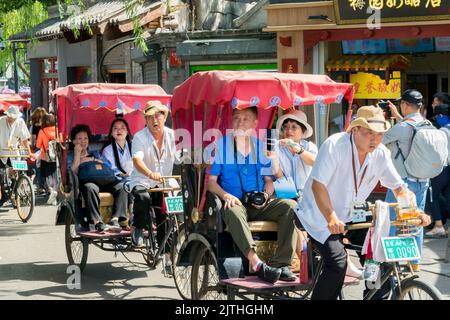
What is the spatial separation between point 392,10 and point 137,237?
25.5 ft

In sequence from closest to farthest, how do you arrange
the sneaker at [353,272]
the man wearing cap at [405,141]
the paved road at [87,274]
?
the sneaker at [353,272], the paved road at [87,274], the man wearing cap at [405,141]

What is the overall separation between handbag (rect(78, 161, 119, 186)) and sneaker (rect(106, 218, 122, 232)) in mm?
530

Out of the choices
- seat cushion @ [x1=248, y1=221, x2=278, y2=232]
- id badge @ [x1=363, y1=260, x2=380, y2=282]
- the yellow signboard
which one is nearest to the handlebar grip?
id badge @ [x1=363, y1=260, x2=380, y2=282]

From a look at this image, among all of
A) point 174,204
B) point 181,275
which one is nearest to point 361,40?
point 174,204

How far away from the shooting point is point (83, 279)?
973 cm

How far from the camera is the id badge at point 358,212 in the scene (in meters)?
6.18

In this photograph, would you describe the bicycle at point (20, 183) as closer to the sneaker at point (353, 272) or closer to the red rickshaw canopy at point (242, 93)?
the red rickshaw canopy at point (242, 93)

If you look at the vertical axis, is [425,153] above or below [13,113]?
below

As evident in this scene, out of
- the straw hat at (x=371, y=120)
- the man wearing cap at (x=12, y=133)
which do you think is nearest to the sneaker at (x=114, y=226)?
the straw hat at (x=371, y=120)

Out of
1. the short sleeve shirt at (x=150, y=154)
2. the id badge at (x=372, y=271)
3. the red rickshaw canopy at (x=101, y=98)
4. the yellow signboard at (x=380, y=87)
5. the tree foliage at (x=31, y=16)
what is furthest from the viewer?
the yellow signboard at (x=380, y=87)

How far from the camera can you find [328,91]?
25.7ft

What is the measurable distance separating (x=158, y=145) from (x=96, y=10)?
648 inches

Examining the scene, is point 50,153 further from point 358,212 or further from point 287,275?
point 358,212

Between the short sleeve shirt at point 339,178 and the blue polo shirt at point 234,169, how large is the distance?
117cm
